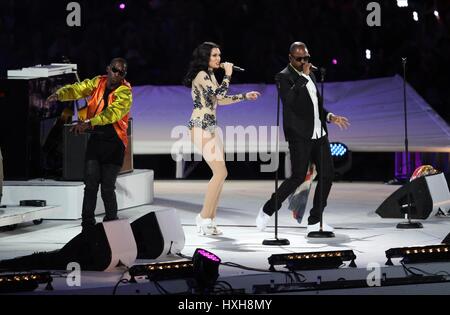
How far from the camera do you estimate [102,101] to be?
392 inches

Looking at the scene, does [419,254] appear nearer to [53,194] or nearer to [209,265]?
[209,265]

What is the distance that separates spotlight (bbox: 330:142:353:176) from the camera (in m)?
14.3

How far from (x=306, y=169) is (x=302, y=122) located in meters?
0.41

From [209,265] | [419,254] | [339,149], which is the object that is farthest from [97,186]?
[339,149]

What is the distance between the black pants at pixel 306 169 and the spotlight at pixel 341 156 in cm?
Result: 379

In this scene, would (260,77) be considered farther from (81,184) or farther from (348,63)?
(81,184)

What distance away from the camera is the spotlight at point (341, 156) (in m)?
14.3

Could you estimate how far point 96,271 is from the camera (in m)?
8.58

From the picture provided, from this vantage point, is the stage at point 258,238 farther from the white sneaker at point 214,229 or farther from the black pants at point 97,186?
the black pants at point 97,186

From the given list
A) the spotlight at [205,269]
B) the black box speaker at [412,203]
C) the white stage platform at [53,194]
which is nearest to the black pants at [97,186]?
the white stage platform at [53,194]

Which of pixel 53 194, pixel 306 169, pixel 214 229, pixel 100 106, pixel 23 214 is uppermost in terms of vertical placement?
pixel 100 106

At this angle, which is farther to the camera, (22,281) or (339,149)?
(339,149)

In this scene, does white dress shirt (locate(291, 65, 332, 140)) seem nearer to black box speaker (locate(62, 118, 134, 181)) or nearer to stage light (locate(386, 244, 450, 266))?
stage light (locate(386, 244, 450, 266))

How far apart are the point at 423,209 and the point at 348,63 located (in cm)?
645
